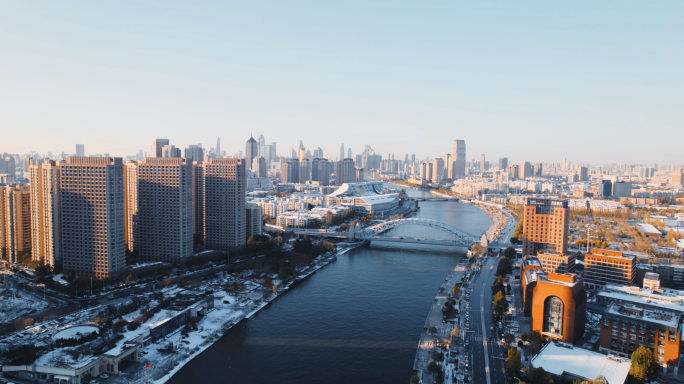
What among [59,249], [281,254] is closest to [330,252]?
[281,254]

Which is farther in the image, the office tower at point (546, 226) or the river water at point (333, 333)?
the office tower at point (546, 226)

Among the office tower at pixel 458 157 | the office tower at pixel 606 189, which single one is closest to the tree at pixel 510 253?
the office tower at pixel 606 189

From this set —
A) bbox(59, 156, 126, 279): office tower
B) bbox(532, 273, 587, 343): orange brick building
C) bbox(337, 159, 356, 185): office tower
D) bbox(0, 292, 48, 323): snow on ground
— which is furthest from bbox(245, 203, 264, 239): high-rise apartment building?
bbox(337, 159, 356, 185): office tower

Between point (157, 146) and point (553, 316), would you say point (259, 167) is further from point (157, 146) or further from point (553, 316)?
point (553, 316)

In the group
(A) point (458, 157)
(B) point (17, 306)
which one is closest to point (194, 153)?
(B) point (17, 306)

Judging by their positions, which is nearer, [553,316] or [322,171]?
[553,316]

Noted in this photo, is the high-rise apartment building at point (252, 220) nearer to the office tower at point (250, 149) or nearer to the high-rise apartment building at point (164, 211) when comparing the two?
the high-rise apartment building at point (164, 211)

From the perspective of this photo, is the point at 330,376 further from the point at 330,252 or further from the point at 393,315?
the point at 330,252
